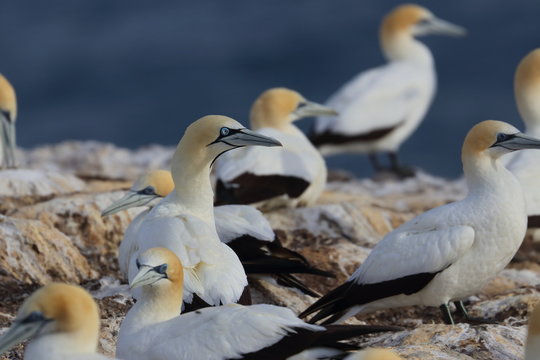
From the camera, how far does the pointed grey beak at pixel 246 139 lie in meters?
6.30

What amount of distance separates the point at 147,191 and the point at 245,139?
1.19 m

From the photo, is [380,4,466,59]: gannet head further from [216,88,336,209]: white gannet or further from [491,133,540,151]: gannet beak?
[491,133,540,151]: gannet beak

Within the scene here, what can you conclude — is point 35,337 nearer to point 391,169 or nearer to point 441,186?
point 441,186

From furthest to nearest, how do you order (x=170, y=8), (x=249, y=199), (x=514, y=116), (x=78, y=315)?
(x=170, y=8) < (x=514, y=116) < (x=249, y=199) < (x=78, y=315)

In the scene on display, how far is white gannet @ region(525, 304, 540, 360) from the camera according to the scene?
445cm

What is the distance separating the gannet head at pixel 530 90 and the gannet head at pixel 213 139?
3049 millimetres

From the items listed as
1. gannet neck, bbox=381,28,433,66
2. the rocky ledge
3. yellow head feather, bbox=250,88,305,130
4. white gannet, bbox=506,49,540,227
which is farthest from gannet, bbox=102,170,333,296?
gannet neck, bbox=381,28,433,66

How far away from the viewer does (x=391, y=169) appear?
13023mm

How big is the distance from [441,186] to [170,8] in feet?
53.2

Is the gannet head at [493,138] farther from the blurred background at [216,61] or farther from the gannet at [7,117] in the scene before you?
the blurred background at [216,61]

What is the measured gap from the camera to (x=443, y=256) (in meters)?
6.08

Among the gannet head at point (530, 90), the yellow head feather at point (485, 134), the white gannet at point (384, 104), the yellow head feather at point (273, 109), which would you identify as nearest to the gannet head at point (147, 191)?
the yellow head feather at point (485, 134)

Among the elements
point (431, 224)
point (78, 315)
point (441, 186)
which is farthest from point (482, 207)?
point (441, 186)

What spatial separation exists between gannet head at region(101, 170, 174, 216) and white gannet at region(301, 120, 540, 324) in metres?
1.54
